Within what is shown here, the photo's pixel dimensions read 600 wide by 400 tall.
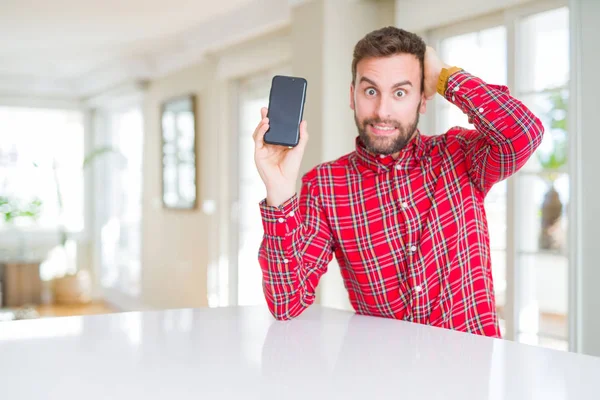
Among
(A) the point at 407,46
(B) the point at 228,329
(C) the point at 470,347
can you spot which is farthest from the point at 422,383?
(A) the point at 407,46

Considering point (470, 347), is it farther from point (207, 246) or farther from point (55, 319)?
point (207, 246)

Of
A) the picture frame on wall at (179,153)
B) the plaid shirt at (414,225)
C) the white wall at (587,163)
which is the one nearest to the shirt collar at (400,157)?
the plaid shirt at (414,225)

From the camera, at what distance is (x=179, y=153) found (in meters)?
5.86

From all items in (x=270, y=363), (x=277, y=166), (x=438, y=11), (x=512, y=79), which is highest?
(x=438, y=11)

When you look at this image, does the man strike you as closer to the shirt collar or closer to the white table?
the shirt collar

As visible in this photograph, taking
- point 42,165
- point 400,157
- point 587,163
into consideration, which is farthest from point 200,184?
point 400,157

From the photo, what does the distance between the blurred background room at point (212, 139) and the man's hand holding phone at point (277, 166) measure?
1.69 metres

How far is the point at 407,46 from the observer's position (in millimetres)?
1359

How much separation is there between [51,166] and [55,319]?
265 inches

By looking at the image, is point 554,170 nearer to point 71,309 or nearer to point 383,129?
point 383,129

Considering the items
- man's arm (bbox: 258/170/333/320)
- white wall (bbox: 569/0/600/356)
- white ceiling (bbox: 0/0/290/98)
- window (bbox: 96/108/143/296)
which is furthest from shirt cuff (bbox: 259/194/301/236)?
window (bbox: 96/108/143/296)

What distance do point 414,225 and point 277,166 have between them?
33 centimetres

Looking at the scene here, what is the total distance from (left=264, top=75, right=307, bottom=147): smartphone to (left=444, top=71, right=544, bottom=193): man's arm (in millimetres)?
345

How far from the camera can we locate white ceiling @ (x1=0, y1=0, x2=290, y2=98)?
450 centimetres
